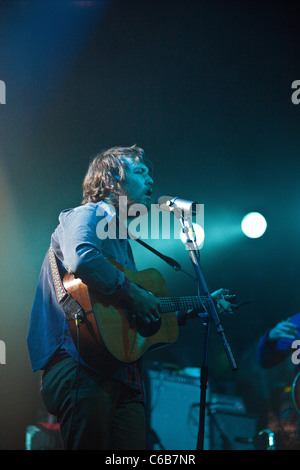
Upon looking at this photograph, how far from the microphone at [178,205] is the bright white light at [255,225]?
2794 mm

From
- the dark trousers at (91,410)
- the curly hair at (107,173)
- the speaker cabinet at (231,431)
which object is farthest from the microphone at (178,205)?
the speaker cabinet at (231,431)

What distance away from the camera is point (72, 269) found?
2.00m

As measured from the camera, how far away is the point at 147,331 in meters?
2.32

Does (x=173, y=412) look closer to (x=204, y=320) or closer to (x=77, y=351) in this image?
(x=204, y=320)

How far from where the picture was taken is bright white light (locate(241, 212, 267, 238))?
17.5 feet

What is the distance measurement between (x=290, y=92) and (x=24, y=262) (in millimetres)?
3893

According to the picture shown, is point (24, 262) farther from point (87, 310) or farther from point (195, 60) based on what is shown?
point (195, 60)

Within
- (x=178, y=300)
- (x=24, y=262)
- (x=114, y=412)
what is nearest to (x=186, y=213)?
(x=178, y=300)

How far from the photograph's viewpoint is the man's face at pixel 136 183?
2.67 metres

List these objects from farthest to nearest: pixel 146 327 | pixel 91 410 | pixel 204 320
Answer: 1. pixel 204 320
2. pixel 146 327
3. pixel 91 410

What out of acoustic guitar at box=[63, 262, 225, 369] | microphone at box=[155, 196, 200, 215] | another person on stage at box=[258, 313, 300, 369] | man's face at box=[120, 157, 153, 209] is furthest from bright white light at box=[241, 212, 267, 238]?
acoustic guitar at box=[63, 262, 225, 369]

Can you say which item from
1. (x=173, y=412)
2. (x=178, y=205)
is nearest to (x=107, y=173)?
(x=178, y=205)

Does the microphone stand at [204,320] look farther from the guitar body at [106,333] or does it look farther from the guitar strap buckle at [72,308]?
the guitar strap buckle at [72,308]

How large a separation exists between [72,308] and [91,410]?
53 centimetres
